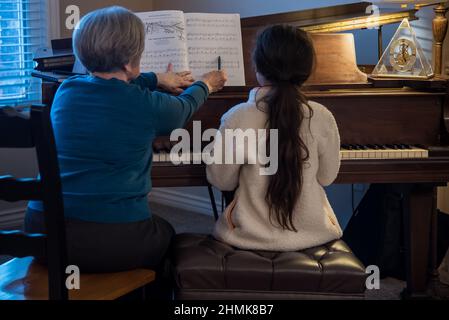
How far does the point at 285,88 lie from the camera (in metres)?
2.30

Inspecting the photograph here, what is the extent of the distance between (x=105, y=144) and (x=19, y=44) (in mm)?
2444

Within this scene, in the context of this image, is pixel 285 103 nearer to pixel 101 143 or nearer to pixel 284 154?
pixel 284 154

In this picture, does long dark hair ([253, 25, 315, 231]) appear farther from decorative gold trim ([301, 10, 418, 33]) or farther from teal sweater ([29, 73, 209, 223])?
decorative gold trim ([301, 10, 418, 33])

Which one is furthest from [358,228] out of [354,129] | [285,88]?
[285,88]

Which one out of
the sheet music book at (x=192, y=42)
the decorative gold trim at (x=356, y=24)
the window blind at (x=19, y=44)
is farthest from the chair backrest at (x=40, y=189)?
the window blind at (x=19, y=44)

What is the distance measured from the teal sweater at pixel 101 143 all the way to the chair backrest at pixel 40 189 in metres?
0.20

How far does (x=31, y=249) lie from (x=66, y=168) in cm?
30

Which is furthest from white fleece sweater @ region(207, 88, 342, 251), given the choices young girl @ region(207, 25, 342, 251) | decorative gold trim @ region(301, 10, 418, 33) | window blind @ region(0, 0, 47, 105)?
window blind @ region(0, 0, 47, 105)

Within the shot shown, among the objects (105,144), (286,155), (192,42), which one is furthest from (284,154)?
(192,42)

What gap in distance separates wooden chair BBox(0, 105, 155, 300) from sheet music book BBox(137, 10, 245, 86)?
895 millimetres

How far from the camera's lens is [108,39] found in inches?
83.3

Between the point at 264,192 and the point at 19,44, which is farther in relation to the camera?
the point at 19,44
